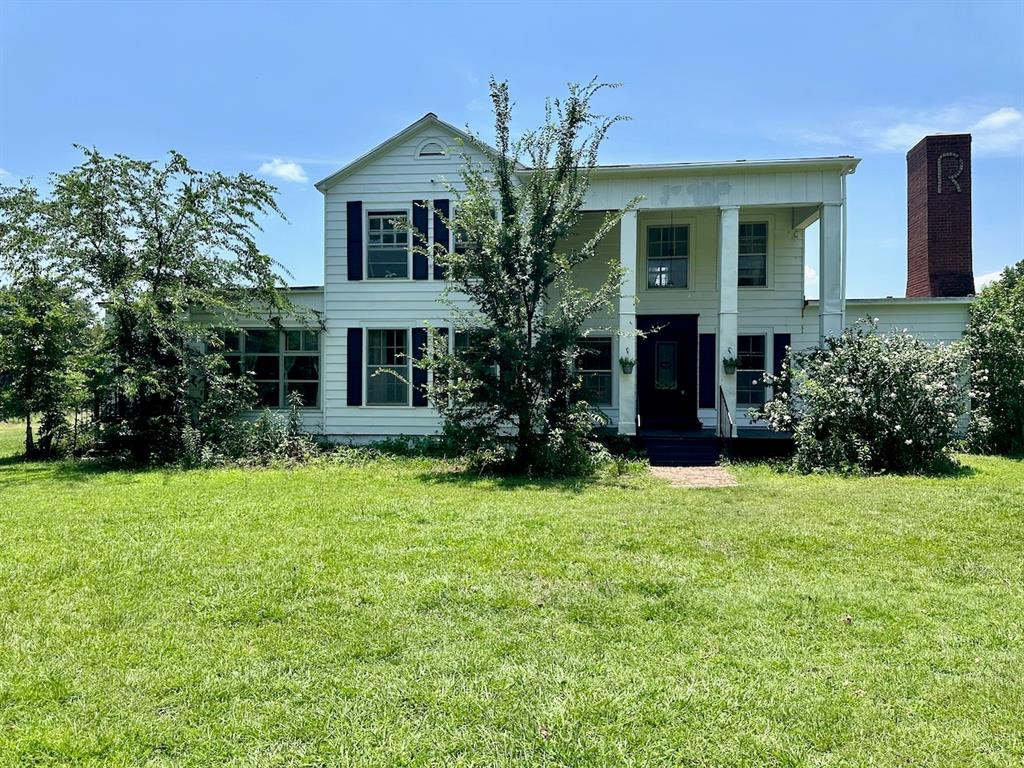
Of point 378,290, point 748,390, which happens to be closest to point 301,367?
point 378,290

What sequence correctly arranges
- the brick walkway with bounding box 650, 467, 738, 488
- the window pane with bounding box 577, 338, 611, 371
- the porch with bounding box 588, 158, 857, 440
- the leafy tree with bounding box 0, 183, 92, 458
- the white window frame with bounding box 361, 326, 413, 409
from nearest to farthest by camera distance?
the brick walkway with bounding box 650, 467, 738, 488 < the leafy tree with bounding box 0, 183, 92, 458 < the white window frame with bounding box 361, 326, 413, 409 < the porch with bounding box 588, 158, 857, 440 < the window pane with bounding box 577, 338, 611, 371

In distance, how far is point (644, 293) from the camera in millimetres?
13617

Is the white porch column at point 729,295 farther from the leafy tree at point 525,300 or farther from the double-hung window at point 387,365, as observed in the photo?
the double-hung window at point 387,365

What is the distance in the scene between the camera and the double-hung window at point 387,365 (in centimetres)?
1280

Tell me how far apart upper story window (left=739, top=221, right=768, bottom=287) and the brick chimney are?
4.97 meters

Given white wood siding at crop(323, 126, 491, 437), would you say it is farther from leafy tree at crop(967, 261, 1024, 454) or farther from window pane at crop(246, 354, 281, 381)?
leafy tree at crop(967, 261, 1024, 454)

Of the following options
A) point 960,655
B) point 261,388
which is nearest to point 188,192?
point 261,388

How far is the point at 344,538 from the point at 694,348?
985cm

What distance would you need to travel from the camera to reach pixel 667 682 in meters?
3.06

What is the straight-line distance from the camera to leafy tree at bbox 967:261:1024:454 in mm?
11766

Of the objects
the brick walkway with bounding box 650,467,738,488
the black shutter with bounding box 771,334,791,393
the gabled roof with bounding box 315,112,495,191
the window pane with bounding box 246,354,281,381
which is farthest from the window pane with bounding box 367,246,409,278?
the black shutter with bounding box 771,334,791,393

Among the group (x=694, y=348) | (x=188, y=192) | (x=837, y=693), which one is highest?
(x=188, y=192)

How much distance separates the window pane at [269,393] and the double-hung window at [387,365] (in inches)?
82.2

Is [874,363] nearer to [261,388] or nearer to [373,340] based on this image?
[373,340]
